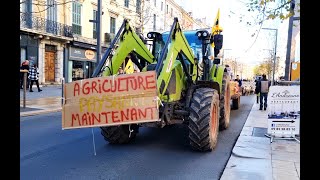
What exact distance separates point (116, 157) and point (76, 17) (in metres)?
24.7

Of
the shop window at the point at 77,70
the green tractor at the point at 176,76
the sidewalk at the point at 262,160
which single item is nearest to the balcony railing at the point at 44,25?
the shop window at the point at 77,70

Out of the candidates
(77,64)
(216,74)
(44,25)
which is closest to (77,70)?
(77,64)

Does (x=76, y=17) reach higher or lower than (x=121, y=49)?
higher

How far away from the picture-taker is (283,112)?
7875 millimetres

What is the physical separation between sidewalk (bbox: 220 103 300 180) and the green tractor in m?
0.73

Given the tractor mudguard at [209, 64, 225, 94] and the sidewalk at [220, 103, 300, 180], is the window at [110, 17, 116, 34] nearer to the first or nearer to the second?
the tractor mudguard at [209, 64, 225, 94]

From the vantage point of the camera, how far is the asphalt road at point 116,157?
197 inches

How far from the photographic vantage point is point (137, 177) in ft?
15.9

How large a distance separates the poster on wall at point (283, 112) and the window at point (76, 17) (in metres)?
23.3

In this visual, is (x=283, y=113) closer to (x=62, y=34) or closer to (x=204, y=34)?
(x=204, y=34)

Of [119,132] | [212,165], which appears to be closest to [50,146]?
[119,132]

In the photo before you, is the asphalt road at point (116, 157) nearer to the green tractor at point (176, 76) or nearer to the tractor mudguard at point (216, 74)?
the green tractor at point (176, 76)

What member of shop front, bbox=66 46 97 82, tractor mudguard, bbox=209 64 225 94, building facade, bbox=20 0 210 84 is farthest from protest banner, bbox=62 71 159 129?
shop front, bbox=66 46 97 82
